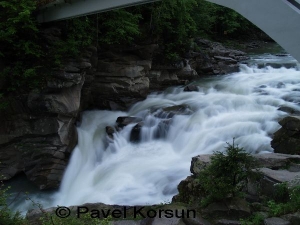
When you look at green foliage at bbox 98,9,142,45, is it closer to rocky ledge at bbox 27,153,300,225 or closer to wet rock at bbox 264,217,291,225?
rocky ledge at bbox 27,153,300,225

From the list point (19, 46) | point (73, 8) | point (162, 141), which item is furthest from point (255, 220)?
point (19, 46)

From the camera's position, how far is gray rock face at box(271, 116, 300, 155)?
7379 millimetres

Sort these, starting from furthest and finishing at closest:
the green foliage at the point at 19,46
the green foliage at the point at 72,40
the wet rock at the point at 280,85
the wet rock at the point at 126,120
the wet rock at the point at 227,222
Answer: the wet rock at the point at 280,85 < the wet rock at the point at 126,120 < the green foliage at the point at 72,40 < the green foliage at the point at 19,46 < the wet rock at the point at 227,222

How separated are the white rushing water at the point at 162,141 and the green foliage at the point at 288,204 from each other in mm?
3151

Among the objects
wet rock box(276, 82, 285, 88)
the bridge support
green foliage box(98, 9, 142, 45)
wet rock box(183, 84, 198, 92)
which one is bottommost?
wet rock box(183, 84, 198, 92)

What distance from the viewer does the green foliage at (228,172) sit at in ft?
15.4

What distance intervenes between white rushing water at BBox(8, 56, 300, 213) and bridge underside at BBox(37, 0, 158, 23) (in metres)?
4.19

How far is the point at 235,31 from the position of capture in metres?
30.6

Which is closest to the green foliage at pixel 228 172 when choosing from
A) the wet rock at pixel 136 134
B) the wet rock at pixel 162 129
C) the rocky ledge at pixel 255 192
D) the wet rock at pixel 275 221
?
the rocky ledge at pixel 255 192

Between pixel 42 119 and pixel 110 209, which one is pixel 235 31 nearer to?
pixel 42 119

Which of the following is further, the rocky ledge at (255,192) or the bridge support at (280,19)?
the rocky ledge at (255,192)

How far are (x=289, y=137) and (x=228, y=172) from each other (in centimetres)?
378

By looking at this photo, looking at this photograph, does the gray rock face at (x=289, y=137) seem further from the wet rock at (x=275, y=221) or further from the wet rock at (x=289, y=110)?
the wet rock at (x=275, y=221)

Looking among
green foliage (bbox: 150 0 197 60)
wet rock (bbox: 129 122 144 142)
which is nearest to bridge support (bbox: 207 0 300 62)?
wet rock (bbox: 129 122 144 142)
